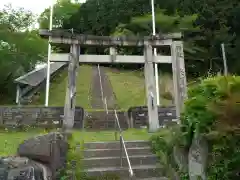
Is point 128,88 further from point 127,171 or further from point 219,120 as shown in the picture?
point 219,120

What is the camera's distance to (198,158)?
5.39 metres

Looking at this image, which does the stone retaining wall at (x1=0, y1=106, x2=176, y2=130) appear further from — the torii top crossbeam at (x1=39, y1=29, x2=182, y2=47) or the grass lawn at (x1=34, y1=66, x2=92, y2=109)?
the grass lawn at (x1=34, y1=66, x2=92, y2=109)

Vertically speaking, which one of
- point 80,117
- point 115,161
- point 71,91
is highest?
point 71,91

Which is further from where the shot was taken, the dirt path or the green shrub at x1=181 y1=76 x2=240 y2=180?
the dirt path

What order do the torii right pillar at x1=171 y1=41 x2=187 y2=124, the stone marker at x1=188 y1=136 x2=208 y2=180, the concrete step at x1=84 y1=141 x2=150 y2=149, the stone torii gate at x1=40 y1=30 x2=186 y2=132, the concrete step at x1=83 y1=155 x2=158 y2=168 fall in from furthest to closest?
the stone torii gate at x1=40 y1=30 x2=186 y2=132, the torii right pillar at x1=171 y1=41 x2=187 y2=124, the concrete step at x1=84 y1=141 x2=150 y2=149, the concrete step at x1=83 y1=155 x2=158 y2=168, the stone marker at x1=188 y1=136 x2=208 y2=180

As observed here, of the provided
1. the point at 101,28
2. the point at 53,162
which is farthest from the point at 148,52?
the point at 101,28

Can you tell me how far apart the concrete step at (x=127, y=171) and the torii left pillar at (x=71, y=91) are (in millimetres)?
4029

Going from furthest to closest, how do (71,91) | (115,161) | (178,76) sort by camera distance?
(71,91), (178,76), (115,161)

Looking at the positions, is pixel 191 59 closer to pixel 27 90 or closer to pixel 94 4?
pixel 27 90

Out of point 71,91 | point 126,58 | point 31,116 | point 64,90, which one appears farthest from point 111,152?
point 64,90

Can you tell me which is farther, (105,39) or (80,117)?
(80,117)

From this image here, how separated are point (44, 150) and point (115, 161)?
170 centimetres

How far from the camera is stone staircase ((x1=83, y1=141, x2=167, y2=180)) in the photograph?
6711 mm

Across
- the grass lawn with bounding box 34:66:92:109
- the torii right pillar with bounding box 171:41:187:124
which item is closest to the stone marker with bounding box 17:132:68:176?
the torii right pillar with bounding box 171:41:187:124
